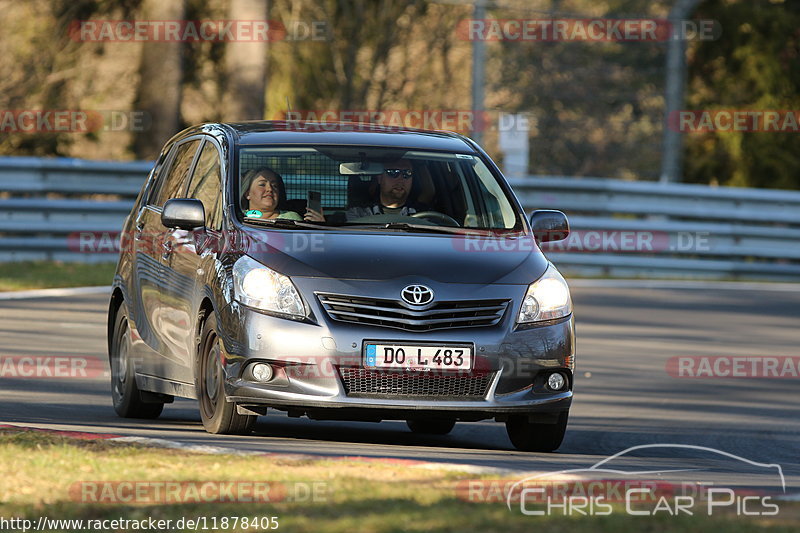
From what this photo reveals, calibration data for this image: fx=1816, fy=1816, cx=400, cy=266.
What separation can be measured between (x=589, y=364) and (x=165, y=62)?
15.2m

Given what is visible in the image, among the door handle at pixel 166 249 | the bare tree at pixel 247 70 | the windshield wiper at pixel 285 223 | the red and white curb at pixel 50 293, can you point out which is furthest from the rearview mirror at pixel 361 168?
the bare tree at pixel 247 70

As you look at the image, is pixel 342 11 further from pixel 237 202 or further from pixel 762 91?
pixel 237 202

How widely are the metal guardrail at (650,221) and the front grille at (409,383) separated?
42.9 feet

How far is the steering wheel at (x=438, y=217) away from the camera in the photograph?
9.84 meters

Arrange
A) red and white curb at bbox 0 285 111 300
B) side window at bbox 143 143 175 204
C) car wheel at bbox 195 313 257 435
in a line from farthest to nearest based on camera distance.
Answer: red and white curb at bbox 0 285 111 300, side window at bbox 143 143 175 204, car wheel at bbox 195 313 257 435

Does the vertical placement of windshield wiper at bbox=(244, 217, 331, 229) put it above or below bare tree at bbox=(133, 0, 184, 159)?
below

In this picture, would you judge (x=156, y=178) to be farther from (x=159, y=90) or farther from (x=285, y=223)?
(x=159, y=90)

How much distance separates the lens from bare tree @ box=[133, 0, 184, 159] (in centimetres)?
2791

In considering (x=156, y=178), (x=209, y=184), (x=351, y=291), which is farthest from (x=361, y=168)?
(x=156, y=178)

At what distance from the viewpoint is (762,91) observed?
102 ft

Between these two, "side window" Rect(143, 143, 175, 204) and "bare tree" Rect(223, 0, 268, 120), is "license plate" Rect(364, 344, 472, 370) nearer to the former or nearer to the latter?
"side window" Rect(143, 143, 175, 204)

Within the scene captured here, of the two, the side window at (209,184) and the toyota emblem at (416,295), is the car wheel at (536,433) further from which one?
the side window at (209,184)

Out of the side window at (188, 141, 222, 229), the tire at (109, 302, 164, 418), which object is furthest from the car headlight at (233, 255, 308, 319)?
the tire at (109, 302, 164, 418)

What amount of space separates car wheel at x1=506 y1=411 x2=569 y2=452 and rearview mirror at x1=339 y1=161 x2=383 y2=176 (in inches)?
61.4
